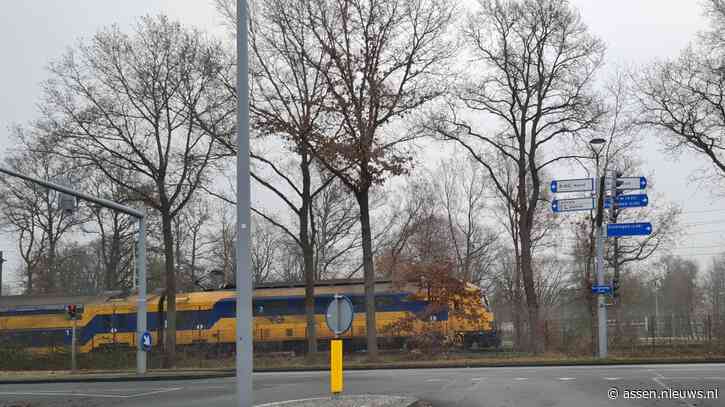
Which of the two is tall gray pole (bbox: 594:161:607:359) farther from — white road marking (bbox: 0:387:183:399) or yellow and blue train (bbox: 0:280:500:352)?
white road marking (bbox: 0:387:183:399)

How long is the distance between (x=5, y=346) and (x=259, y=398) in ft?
97.8

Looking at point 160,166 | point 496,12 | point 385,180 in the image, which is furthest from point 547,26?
point 160,166

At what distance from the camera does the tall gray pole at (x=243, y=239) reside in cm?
1068

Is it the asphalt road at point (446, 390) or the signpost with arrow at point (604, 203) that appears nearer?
the asphalt road at point (446, 390)

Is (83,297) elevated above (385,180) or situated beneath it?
situated beneath

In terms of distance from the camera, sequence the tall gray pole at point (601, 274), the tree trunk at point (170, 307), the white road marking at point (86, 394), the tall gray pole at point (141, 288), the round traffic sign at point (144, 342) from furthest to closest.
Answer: the tree trunk at point (170, 307) → the round traffic sign at point (144, 342) → the tall gray pole at point (141, 288) → the tall gray pole at point (601, 274) → the white road marking at point (86, 394)

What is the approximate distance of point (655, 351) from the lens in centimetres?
3047

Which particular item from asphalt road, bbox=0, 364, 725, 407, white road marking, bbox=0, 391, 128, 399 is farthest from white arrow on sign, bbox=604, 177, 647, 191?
white road marking, bbox=0, 391, 128, 399

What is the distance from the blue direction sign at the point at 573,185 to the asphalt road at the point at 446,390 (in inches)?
335

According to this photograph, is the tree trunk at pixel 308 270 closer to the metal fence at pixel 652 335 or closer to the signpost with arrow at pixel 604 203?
the metal fence at pixel 652 335

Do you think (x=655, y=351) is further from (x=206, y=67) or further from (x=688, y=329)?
(x=206, y=67)

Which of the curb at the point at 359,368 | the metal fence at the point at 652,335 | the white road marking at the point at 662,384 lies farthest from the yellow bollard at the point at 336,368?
the metal fence at the point at 652,335

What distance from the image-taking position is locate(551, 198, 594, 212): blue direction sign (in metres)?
27.2

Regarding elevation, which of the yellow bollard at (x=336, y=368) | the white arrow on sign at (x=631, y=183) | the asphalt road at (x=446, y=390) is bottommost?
the asphalt road at (x=446, y=390)
